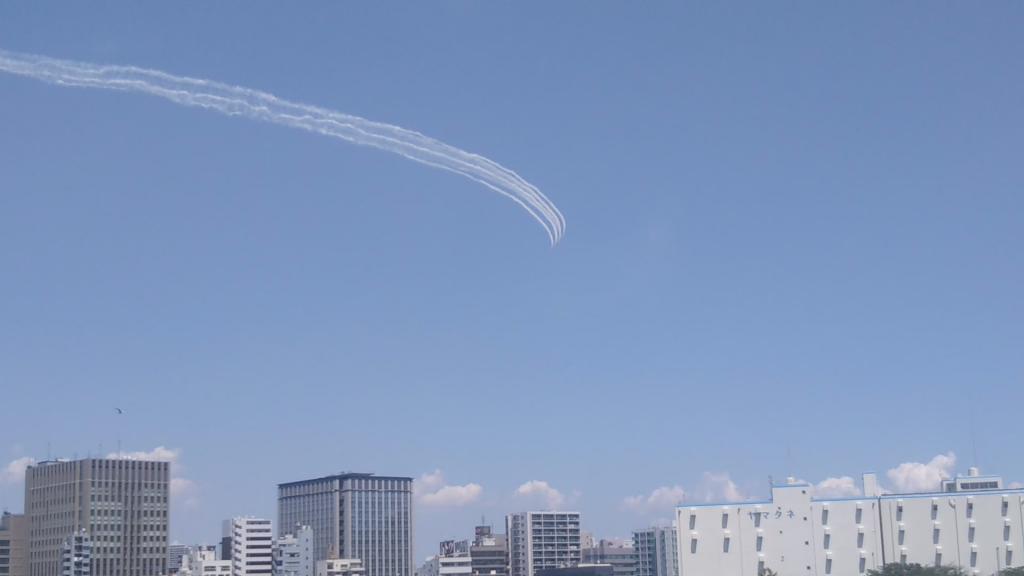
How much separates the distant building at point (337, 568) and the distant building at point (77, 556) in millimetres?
35791

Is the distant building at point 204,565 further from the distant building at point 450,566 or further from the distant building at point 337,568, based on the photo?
the distant building at point 450,566

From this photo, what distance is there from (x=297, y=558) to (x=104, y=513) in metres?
31.3

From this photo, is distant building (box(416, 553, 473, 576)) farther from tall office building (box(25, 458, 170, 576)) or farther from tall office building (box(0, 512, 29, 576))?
tall office building (box(0, 512, 29, 576))

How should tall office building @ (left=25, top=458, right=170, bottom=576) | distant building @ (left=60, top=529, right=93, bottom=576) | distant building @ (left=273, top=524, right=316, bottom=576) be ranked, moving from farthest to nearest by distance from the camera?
distant building @ (left=273, top=524, right=316, bottom=576), tall office building @ (left=25, top=458, right=170, bottom=576), distant building @ (left=60, top=529, right=93, bottom=576)

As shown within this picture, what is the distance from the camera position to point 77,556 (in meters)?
153

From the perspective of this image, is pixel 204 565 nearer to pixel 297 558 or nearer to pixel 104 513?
pixel 104 513

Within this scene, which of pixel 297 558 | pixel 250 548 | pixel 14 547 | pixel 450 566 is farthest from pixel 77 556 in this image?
pixel 450 566

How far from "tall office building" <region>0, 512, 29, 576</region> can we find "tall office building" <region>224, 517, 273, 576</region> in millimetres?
26861

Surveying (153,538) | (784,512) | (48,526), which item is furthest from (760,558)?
(48,526)

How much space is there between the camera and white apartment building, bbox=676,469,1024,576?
9550 centimetres

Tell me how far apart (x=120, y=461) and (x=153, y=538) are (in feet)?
35.9

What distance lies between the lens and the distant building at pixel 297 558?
178m

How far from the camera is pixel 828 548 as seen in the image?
96.9 metres

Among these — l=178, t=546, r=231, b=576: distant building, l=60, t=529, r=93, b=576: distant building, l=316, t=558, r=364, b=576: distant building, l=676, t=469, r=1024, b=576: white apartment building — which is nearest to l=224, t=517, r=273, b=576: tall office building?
l=178, t=546, r=231, b=576: distant building
